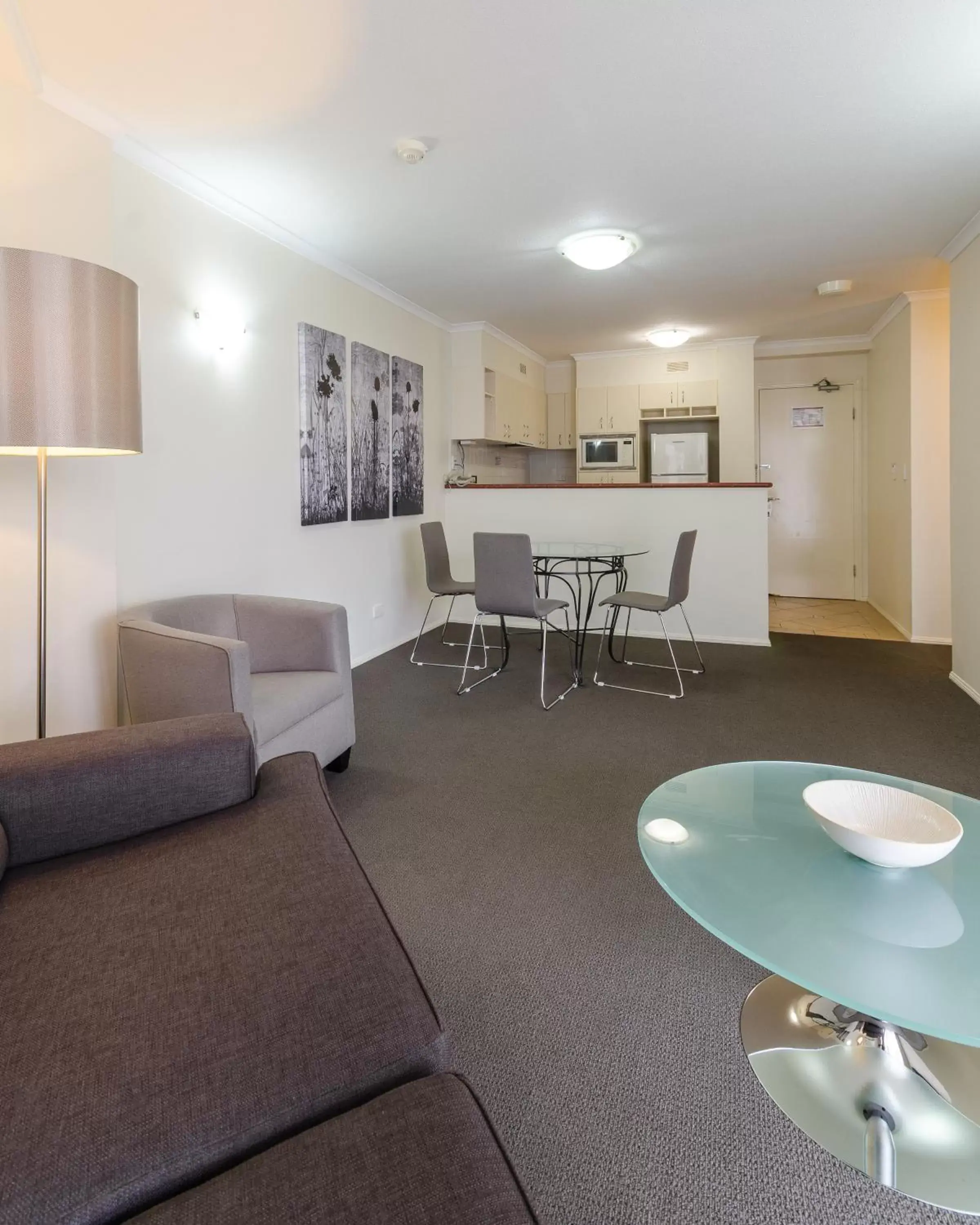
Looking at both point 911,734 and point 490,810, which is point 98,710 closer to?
point 490,810

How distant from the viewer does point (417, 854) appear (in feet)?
7.45

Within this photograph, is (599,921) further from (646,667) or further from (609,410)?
(609,410)

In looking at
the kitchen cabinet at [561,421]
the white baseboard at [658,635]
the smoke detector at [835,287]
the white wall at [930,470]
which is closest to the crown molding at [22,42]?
the white baseboard at [658,635]

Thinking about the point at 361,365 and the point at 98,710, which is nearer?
the point at 98,710

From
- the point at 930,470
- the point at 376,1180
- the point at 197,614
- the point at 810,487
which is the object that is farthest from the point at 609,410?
the point at 376,1180

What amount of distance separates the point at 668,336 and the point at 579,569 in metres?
2.44

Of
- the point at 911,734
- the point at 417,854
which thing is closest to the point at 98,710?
the point at 417,854

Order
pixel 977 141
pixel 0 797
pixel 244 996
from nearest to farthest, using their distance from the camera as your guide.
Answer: pixel 244 996 → pixel 0 797 → pixel 977 141

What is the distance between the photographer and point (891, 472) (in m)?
5.96

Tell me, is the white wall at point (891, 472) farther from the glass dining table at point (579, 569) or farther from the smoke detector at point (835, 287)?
the glass dining table at point (579, 569)

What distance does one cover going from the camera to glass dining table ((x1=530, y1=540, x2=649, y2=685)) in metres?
4.25

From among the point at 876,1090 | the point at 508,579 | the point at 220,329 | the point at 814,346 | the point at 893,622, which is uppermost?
the point at 814,346

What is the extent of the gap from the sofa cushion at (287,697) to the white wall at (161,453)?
0.69 metres

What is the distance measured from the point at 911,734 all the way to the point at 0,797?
11.4 feet
